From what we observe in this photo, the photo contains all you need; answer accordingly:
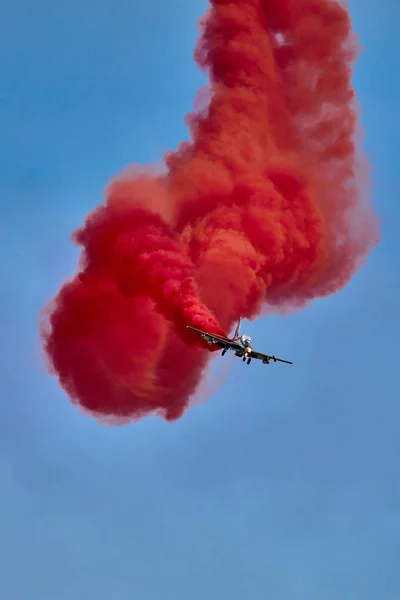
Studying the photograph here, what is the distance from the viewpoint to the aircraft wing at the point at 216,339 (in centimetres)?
7688

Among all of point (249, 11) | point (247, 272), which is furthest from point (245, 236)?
point (249, 11)

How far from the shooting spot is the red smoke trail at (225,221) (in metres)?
85.3

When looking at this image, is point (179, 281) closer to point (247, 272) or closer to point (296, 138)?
point (247, 272)

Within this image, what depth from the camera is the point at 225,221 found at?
85562 millimetres

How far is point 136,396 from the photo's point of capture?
9031 cm

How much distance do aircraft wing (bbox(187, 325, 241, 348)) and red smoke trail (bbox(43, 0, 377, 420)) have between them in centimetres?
534

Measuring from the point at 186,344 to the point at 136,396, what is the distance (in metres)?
7.44

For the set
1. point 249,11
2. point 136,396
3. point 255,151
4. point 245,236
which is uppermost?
point 249,11

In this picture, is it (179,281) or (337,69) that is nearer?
(179,281)

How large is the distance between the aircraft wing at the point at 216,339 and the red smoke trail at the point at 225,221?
534 cm

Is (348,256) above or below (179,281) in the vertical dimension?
above

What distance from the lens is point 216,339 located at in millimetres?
77125

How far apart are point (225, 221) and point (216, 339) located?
1087 cm

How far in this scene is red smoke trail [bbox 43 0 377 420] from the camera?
85.3m
